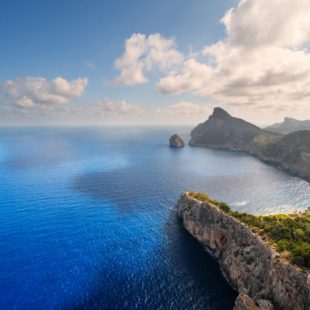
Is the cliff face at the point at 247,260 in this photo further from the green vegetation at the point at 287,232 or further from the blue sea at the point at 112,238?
the blue sea at the point at 112,238

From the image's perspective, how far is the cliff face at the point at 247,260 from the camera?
4341cm

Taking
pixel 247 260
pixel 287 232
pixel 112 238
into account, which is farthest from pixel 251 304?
pixel 112 238

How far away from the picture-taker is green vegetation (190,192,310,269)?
156ft

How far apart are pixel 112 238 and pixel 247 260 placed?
40345 mm

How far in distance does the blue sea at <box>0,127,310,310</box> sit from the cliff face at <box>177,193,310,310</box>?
11.9ft

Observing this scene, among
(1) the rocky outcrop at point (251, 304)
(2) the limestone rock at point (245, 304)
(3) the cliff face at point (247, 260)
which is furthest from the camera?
(2) the limestone rock at point (245, 304)

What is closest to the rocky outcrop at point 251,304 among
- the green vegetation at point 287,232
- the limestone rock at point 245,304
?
the limestone rock at point 245,304

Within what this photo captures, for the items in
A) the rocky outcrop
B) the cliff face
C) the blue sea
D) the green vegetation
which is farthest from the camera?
the blue sea

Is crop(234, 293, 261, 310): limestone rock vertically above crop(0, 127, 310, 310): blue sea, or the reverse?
crop(234, 293, 261, 310): limestone rock

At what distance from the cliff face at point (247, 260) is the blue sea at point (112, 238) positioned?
11.9 ft

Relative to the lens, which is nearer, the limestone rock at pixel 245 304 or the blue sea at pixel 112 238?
the limestone rock at pixel 245 304

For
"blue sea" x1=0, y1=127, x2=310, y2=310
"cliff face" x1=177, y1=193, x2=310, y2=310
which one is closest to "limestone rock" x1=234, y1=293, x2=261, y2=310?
"cliff face" x1=177, y1=193, x2=310, y2=310

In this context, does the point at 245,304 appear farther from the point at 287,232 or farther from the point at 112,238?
the point at 112,238

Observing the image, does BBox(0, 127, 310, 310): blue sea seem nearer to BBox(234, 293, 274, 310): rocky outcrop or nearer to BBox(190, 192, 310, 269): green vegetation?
BBox(234, 293, 274, 310): rocky outcrop
